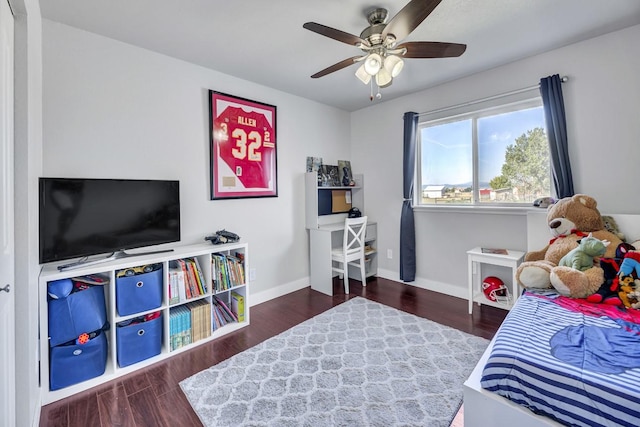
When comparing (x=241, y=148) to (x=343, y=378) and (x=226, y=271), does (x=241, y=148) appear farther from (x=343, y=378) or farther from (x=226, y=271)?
(x=343, y=378)

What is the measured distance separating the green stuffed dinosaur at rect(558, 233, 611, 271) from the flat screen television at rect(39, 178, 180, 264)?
9.84ft

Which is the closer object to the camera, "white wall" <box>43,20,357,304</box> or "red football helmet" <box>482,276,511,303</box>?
"white wall" <box>43,20,357,304</box>

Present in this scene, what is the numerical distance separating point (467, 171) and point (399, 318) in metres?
1.84

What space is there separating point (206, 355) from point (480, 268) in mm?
2818

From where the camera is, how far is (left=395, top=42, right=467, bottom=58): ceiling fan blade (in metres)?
1.73

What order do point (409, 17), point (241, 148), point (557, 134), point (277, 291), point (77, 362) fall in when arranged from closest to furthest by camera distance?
point (409, 17), point (77, 362), point (557, 134), point (241, 148), point (277, 291)

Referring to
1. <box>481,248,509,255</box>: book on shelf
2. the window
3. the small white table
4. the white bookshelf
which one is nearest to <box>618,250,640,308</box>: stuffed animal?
the small white table

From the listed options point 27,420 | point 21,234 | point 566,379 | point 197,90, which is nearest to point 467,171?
point 566,379

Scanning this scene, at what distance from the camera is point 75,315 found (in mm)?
1733

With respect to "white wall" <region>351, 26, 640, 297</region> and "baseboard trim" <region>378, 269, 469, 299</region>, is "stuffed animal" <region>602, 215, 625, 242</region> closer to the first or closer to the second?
"white wall" <region>351, 26, 640, 297</region>

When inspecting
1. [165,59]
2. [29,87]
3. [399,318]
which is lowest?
[399,318]

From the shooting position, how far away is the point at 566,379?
1040 millimetres

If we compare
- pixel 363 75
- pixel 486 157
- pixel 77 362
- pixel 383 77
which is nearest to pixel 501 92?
pixel 486 157

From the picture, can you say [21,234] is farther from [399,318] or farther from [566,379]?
[399,318]
